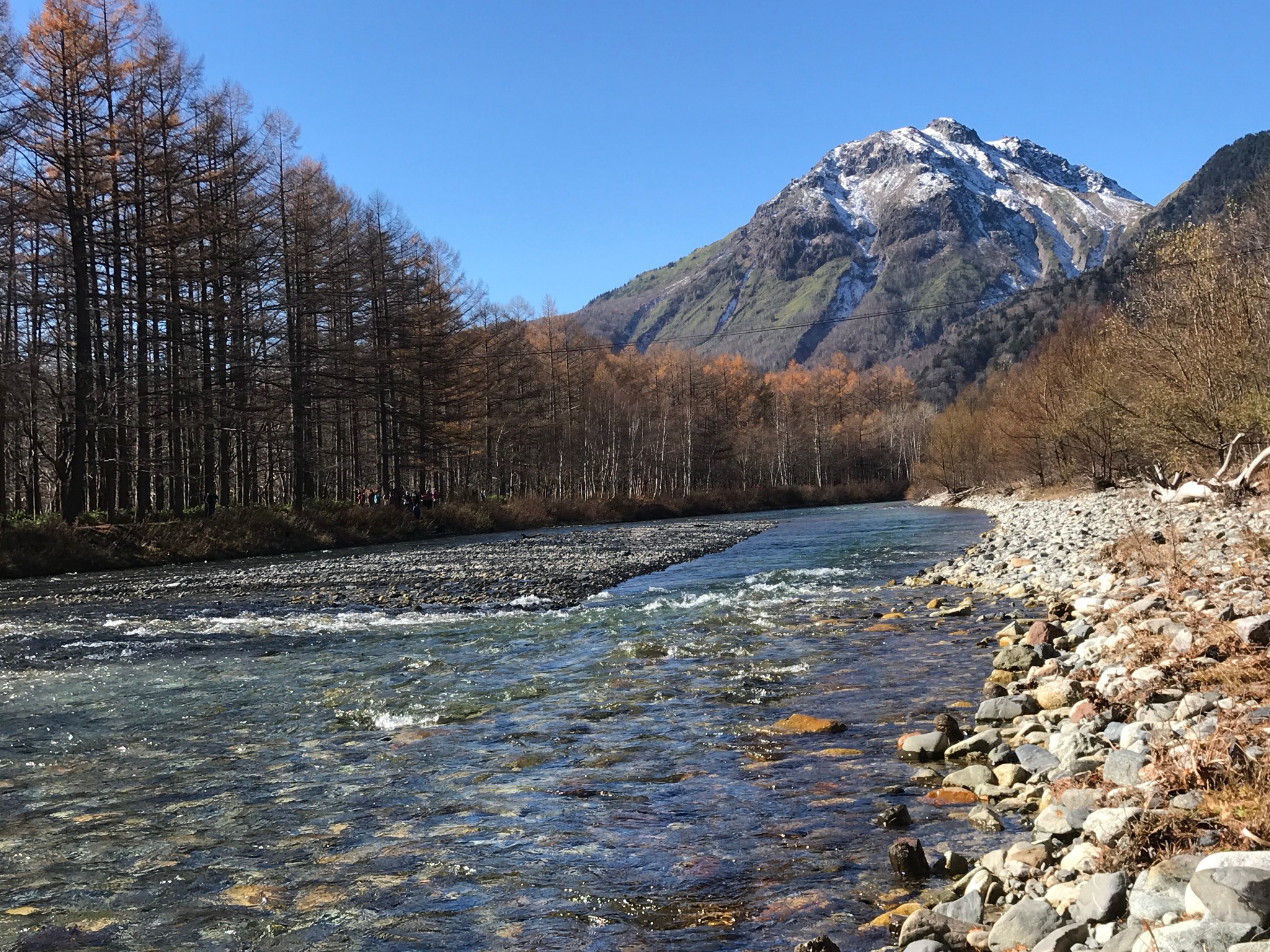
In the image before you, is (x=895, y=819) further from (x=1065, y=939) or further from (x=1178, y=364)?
(x=1178, y=364)

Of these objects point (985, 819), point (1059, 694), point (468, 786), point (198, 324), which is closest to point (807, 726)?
point (1059, 694)

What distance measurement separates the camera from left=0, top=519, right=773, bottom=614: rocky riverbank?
1742cm

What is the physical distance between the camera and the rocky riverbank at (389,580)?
686 inches

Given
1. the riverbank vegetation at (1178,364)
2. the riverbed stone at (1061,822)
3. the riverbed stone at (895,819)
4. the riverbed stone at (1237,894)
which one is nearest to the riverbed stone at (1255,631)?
the riverbed stone at (1061,822)

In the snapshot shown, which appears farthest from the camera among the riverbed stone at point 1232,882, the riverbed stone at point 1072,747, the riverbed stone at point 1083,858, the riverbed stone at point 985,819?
the riverbed stone at point 1072,747

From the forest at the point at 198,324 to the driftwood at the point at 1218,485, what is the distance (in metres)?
30.8

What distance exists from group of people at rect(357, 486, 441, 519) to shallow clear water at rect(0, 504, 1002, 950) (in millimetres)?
28282

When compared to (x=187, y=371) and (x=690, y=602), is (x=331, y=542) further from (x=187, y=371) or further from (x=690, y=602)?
(x=690, y=602)

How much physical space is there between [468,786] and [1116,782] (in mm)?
4199

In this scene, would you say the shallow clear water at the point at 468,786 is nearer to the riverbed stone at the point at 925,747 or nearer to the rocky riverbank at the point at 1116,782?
the riverbed stone at the point at 925,747

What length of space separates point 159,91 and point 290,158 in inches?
355

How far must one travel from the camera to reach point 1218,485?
21391mm

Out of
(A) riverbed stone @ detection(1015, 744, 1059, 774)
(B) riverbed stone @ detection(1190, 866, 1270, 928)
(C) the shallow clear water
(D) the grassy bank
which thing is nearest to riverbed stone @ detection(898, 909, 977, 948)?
(C) the shallow clear water

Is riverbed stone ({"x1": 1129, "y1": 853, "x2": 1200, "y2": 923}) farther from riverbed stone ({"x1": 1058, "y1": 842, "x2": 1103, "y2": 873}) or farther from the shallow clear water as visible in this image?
the shallow clear water
